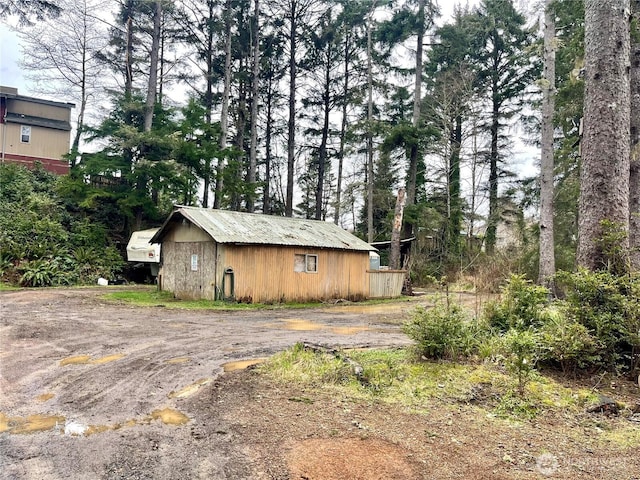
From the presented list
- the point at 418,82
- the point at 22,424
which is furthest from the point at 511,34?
the point at 22,424

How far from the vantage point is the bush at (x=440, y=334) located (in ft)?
18.9

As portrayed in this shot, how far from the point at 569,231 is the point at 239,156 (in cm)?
1651

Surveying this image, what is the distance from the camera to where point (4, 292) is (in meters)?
14.4

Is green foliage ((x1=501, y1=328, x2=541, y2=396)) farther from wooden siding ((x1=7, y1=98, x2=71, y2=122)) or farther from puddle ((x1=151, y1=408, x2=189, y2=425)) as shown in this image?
wooden siding ((x1=7, y1=98, x2=71, y2=122))

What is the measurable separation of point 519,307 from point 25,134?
28.8 metres

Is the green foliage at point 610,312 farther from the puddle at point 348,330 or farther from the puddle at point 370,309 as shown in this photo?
the puddle at point 370,309

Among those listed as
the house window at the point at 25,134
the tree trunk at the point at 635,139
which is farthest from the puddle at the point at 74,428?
the house window at the point at 25,134

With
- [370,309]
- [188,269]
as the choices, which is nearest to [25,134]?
[188,269]

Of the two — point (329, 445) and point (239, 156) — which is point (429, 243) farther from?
point (329, 445)

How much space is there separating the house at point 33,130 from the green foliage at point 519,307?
25.3 m

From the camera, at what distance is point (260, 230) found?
50.9ft

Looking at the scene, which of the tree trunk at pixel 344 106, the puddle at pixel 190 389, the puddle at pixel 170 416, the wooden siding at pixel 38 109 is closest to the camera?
the puddle at pixel 170 416

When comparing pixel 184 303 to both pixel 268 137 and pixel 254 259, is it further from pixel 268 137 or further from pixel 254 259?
pixel 268 137

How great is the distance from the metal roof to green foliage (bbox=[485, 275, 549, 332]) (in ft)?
29.2
